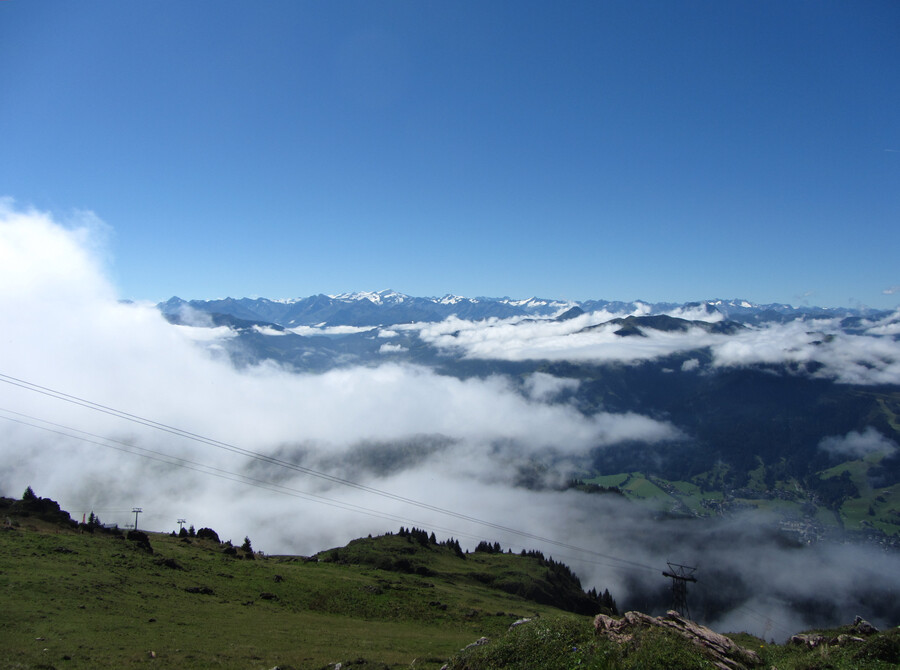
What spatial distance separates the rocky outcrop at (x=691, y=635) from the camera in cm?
2362

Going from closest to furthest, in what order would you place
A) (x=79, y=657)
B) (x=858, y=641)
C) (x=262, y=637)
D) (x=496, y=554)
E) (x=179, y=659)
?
(x=858, y=641) → (x=79, y=657) → (x=179, y=659) → (x=262, y=637) → (x=496, y=554)

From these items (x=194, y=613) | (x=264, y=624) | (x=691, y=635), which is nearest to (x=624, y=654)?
(x=691, y=635)

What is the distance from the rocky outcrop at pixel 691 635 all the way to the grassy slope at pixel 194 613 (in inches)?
581

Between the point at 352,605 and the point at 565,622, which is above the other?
the point at 565,622

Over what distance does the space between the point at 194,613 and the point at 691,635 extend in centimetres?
4627

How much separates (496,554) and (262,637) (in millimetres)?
165242

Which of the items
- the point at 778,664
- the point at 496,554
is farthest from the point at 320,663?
the point at 496,554

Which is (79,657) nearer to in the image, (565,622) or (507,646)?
(507,646)

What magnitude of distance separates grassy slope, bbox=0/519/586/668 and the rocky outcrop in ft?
48.4

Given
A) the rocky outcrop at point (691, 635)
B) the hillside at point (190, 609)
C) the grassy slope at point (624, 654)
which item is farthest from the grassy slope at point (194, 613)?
the rocky outcrop at point (691, 635)

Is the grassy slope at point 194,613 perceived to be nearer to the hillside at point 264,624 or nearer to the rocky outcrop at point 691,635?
the hillside at point 264,624

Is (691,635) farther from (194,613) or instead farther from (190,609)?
(190,609)

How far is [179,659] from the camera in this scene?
107ft

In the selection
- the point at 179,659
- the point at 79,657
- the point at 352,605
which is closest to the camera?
the point at 79,657
